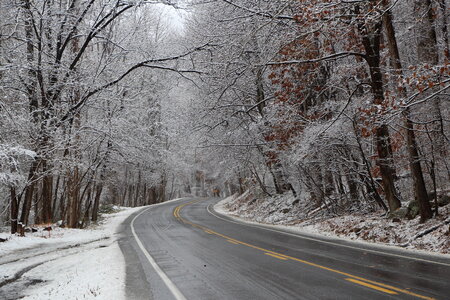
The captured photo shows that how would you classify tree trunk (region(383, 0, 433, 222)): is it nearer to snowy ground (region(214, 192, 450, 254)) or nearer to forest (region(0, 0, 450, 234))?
forest (region(0, 0, 450, 234))

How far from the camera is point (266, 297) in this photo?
18.8 feet

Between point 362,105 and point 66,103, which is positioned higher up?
point 66,103

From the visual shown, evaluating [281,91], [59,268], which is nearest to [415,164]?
[281,91]

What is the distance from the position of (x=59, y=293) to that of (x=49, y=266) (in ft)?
12.3

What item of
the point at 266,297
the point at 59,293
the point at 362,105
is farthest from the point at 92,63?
the point at 266,297

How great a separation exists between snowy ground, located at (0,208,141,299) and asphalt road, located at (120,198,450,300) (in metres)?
0.45

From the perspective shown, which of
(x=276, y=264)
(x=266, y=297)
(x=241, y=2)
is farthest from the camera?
(x=241, y=2)

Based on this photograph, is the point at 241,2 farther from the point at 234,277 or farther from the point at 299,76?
the point at 234,277

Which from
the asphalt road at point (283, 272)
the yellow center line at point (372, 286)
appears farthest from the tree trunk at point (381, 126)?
the yellow center line at point (372, 286)

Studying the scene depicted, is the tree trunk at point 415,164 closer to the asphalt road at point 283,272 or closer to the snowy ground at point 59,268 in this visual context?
the asphalt road at point 283,272

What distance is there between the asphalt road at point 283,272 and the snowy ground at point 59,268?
1.48ft

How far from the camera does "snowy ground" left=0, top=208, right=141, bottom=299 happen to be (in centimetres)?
693

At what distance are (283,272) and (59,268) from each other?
6235mm

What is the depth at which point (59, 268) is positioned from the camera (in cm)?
970
